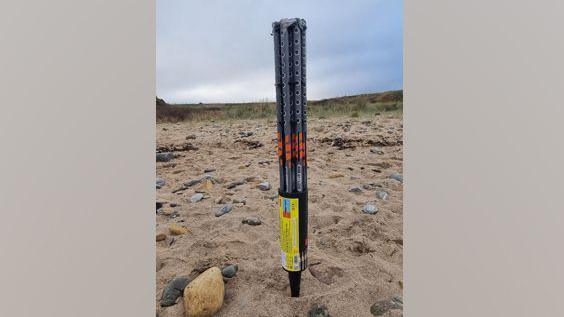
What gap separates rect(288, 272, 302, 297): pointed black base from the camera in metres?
1.69

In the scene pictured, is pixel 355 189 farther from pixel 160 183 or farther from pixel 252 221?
pixel 160 183

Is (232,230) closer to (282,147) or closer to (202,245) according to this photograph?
(202,245)

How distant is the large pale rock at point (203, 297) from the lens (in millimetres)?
1616

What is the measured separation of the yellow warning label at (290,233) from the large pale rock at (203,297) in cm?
43

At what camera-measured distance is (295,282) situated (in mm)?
1704

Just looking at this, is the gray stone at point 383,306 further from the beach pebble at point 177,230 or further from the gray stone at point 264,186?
the gray stone at point 264,186

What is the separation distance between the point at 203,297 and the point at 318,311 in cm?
66

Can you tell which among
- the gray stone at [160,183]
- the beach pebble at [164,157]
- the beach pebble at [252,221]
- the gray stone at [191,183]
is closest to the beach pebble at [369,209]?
the beach pebble at [252,221]

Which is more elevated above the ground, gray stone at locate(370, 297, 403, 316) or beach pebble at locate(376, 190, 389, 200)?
beach pebble at locate(376, 190, 389, 200)

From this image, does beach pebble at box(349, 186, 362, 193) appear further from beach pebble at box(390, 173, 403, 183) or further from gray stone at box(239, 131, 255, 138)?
gray stone at box(239, 131, 255, 138)

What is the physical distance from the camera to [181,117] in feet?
27.1

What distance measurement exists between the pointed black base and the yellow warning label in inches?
2.0

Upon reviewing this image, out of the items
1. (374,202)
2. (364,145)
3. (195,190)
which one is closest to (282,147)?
(374,202)

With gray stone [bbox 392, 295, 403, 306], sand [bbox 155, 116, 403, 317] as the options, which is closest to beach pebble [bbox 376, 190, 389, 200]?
sand [bbox 155, 116, 403, 317]
